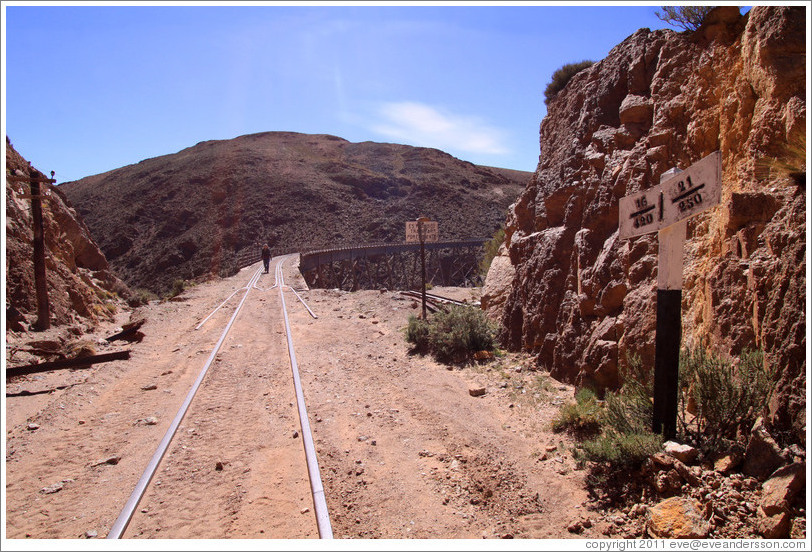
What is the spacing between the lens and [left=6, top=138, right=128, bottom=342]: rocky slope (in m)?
12.5

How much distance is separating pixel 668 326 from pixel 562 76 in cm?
873

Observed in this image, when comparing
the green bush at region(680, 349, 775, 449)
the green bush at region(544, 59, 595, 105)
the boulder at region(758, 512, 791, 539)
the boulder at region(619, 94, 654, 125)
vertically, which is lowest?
the boulder at region(758, 512, 791, 539)

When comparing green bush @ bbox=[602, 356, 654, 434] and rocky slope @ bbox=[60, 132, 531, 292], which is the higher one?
rocky slope @ bbox=[60, 132, 531, 292]

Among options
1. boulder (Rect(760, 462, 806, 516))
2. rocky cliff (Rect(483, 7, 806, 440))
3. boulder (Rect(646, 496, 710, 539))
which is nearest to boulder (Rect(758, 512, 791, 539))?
boulder (Rect(760, 462, 806, 516))

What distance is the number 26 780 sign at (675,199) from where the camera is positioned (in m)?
3.33

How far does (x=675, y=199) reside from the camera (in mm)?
3699

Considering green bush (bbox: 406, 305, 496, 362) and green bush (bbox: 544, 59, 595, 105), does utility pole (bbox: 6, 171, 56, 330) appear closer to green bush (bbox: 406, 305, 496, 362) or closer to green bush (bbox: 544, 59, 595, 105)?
green bush (bbox: 406, 305, 496, 362)

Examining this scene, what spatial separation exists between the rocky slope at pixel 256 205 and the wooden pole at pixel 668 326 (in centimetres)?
5185

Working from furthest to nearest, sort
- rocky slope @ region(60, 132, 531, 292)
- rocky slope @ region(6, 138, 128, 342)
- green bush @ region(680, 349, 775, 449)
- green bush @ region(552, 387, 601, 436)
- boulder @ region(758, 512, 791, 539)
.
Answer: rocky slope @ region(60, 132, 531, 292), rocky slope @ region(6, 138, 128, 342), green bush @ region(552, 387, 601, 436), green bush @ region(680, 349, 775, 449), boulder @ region(758, 512, 791, 539)

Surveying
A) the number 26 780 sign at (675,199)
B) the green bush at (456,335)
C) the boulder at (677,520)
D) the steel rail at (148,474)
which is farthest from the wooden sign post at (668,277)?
the green bush at (456,335)

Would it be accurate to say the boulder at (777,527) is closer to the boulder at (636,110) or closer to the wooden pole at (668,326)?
the wooden pole at (668,326)

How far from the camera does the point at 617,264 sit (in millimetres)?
6148

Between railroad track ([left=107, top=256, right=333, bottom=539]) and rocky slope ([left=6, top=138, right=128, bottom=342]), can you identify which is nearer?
railroad track ([left=107, top=256, right=333, bottom=539])

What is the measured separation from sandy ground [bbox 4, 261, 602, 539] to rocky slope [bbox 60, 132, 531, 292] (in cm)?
4637
